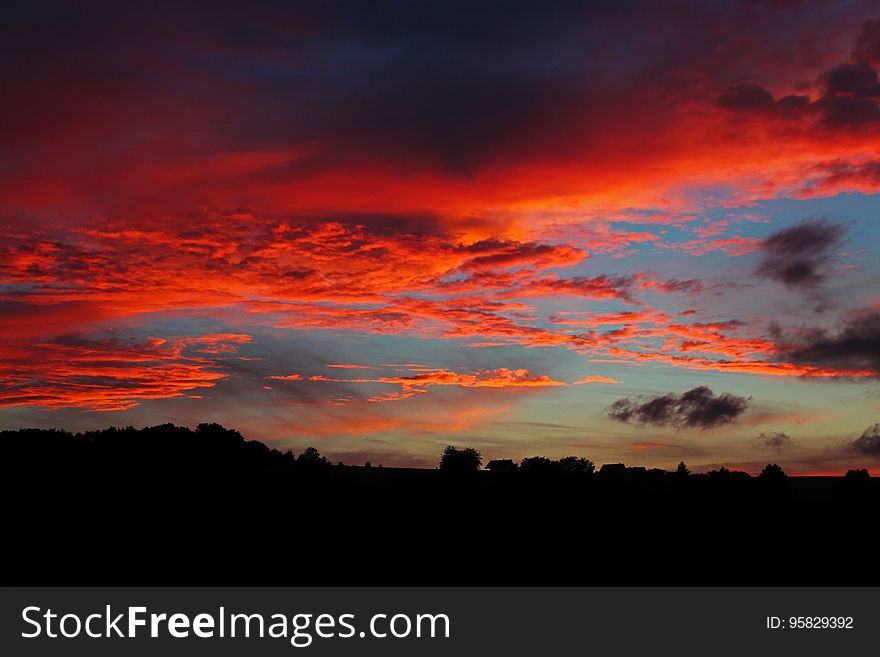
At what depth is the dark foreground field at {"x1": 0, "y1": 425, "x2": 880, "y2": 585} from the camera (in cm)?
12156

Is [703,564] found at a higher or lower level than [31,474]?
lower

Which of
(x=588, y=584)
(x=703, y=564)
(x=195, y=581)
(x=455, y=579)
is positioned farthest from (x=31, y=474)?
(x=703, y=564)

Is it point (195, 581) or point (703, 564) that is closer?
point (195, 581)

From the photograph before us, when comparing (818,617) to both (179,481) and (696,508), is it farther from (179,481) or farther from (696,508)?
(179,481)

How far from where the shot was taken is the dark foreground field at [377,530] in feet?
399

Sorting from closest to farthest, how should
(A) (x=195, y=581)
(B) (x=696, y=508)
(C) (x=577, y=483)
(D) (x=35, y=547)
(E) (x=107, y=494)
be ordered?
1. (A) (x=195, y=581)
2. (D) (x=35, y=547)
3. (E) (x=107, y=494)
4. (B) (x=696, y=508)
5. (C) (x=577, y=483)

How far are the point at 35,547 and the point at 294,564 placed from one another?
34818mm

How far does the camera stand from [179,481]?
156 metres

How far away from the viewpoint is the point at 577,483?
185 meters

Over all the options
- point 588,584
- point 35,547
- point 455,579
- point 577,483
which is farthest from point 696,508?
point 35,547

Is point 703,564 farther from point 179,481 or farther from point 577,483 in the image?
point 179,481

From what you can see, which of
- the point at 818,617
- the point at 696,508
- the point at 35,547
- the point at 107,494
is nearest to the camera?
the point at 818,617

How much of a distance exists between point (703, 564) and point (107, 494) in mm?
88918

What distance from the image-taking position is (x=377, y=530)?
140125 millimetres
